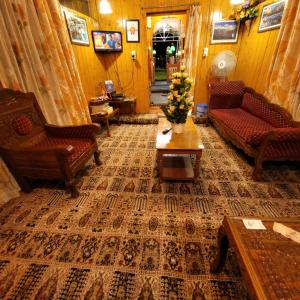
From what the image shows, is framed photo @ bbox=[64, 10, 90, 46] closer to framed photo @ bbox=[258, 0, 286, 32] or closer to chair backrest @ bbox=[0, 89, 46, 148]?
chair backrest @ bbox=[0, 89, 46, 148]

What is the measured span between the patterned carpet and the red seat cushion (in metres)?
0.46

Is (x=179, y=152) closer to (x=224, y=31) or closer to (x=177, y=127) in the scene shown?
(x=177, y=127)

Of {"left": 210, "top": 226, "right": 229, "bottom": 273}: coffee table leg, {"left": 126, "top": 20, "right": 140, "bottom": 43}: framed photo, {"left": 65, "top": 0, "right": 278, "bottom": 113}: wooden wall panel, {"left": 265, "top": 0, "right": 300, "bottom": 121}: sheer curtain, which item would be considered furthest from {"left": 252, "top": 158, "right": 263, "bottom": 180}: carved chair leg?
{"left": 126, "top": 20, "right": 140, "bottom": 43}: framed photo

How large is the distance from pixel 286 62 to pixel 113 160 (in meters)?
2.80

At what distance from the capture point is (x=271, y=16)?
9.05 feet

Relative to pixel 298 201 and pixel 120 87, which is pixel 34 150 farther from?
pixel 120 87

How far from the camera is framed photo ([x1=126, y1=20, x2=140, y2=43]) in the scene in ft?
12.1

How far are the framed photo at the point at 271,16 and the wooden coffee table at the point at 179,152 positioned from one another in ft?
7.40

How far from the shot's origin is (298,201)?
1714mm

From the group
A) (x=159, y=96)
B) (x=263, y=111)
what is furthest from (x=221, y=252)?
(x=159, y=96)

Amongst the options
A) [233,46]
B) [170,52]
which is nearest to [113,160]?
[233,46]

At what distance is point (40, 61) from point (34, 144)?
107 cm

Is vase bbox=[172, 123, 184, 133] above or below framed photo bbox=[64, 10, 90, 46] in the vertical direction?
below

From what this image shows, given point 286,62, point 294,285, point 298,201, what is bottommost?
point 298,201
